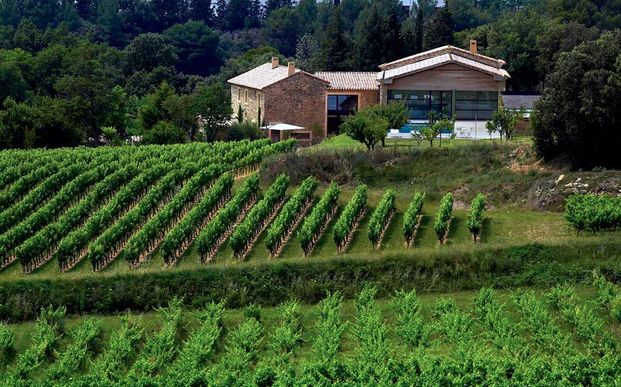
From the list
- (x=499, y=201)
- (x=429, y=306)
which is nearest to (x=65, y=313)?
(x=429, y=306)

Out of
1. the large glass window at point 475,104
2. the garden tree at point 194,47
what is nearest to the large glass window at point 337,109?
the large glass window at point 475,104

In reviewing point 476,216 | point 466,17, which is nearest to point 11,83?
point 476,216

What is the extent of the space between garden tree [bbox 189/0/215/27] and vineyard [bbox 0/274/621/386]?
340 feet

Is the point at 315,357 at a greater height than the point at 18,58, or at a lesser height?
lesser

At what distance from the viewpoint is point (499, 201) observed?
3419 cm

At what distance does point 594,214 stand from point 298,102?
29607mm

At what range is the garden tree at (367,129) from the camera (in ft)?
135

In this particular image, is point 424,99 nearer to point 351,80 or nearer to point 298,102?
point 351,80

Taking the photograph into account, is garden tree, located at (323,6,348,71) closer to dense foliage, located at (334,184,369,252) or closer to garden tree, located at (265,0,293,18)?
dense foliage, located at (334,184,369,252)

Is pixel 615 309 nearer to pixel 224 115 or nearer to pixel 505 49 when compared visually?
pixel 224 115

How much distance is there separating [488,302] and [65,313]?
33.7ft

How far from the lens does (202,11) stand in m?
126

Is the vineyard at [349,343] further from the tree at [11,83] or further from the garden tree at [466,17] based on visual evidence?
the garden tree at [466,17]

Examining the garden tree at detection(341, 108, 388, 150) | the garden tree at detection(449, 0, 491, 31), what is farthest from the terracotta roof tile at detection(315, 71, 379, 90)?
the garden tree at detection(449, 0, 491, 31)
